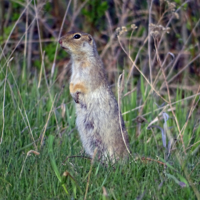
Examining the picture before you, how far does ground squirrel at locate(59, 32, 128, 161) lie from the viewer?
3.49 metres

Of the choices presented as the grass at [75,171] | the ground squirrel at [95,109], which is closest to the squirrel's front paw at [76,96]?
the ground squirrel at [95,109]

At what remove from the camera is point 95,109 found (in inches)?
138

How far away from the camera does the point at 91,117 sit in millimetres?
3520

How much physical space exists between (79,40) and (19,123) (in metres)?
1.01

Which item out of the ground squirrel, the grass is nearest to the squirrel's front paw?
the ground squirrel

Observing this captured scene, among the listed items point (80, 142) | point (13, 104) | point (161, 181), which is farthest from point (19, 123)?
point (161, 181)

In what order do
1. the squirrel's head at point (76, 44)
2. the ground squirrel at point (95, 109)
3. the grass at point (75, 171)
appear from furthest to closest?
the squirrel's head at point (76, 44) < the ground squirrel at point (95, 109) < the grass at point (75, 171)

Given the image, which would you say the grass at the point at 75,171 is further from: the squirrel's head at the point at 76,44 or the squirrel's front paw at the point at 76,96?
the squirrel's head at the point at 76,44

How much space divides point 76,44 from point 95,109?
69 centimetres

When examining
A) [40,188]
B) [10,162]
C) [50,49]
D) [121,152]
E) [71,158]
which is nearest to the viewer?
[40,188]

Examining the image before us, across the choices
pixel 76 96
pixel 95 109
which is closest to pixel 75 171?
pixel 95 109

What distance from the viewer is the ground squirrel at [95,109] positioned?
11.5 ft

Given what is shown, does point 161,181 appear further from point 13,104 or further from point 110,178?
point 13,104

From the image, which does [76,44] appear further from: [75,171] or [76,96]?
[75,171]
